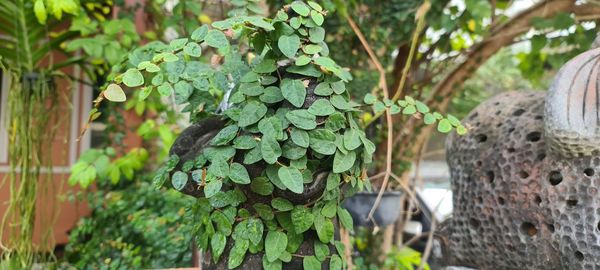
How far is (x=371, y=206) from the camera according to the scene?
8.69ft

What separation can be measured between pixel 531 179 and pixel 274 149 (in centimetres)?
78

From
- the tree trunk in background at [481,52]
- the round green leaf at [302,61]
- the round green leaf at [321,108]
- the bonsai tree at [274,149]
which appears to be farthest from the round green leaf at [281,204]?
the tree trunk in background at [481,52]

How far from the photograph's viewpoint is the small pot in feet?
8.71

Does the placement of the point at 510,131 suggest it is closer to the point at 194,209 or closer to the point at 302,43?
the point at 302,43

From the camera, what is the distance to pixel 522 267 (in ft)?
4.50

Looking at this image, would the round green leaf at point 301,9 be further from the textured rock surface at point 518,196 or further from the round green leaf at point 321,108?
the textured rock surface at point 518,196

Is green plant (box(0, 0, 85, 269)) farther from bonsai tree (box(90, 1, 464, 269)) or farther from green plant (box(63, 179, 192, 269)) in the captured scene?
bonsai tree (box(90, 1, 464, 269))

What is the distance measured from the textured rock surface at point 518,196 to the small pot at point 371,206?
97 cm

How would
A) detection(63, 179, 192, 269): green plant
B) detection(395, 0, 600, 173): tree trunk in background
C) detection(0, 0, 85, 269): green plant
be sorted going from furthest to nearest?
detection(395, 0, 600, 173): tree trunk in background < detection(63, 179, 192, 269): green plant < detection(0, 0, 85, 269): green plant

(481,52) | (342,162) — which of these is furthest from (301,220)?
(481,52)

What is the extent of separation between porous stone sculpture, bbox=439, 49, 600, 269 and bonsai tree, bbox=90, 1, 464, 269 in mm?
492

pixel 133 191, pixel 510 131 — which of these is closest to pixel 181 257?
pixel 133 191

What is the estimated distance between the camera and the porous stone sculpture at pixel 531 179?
1186 millimetres

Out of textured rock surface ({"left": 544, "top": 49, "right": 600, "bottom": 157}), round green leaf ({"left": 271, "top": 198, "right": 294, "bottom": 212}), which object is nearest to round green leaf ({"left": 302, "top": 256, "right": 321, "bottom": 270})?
round green leaf ({"left": 271, "top": 198, "right": 294, "bottom": 212})
